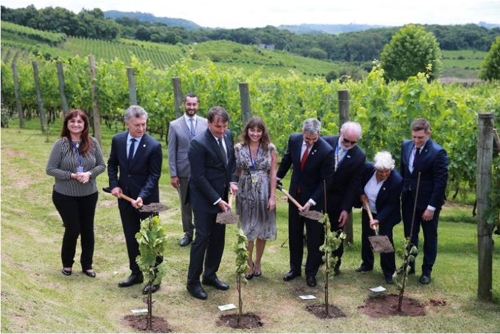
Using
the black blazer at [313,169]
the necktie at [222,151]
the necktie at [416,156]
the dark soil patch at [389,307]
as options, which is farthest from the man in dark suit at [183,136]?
the dark soil patch at [389,307]

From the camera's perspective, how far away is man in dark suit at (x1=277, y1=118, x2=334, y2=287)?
603 cm

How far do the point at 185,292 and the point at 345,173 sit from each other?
6.92 feet

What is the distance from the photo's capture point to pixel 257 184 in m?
6.17

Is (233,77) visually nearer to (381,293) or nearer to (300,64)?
(381,293)

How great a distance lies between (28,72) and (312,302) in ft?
68.9

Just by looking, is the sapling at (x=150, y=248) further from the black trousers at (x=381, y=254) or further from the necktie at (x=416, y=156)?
the necktie at (x=416, y=156)

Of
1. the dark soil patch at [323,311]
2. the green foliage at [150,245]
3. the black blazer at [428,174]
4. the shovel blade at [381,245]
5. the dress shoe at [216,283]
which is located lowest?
the dark soil patch at [323,311]

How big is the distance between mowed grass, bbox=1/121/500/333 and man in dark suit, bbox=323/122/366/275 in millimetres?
816

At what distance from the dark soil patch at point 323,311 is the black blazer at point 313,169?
1.06 meters

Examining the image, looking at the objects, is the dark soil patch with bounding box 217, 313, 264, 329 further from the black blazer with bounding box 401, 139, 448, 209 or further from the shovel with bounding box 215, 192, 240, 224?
the black blazer with bounding box 401, 139, 448, 209

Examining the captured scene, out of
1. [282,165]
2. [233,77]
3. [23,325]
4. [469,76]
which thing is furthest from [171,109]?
[469,76]

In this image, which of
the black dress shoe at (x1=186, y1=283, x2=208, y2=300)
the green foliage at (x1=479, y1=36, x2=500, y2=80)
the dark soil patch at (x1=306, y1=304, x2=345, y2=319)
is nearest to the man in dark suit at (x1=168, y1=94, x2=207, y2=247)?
the black dress shoe at (x1=186, y1=283, x2=208, y2=300)

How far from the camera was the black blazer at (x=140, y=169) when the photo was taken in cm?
596

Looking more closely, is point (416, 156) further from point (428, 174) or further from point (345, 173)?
point (345, 173)
